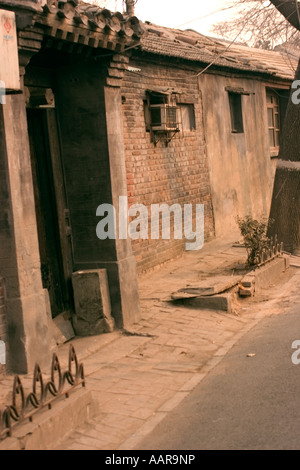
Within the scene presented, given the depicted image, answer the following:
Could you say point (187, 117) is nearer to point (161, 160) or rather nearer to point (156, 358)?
point (161, 160)

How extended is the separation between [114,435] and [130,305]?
12.2 ft

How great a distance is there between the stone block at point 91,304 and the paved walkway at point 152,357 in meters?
0.21

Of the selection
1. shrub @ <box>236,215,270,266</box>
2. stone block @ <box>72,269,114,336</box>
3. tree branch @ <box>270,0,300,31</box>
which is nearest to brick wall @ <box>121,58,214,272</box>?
shrub @ <box>236,215,270,266</box>

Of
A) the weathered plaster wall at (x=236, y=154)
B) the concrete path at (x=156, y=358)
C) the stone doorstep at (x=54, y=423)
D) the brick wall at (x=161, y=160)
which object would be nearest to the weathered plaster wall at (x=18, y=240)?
the concrete path at (x=156, y=358)

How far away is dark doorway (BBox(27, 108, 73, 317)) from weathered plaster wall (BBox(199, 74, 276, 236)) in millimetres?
6984

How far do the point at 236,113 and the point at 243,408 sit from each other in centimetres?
1287

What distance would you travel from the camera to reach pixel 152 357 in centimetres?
814

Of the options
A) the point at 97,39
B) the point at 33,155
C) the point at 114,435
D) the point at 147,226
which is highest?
the point at 97,39

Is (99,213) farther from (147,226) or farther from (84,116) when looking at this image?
(147,226)

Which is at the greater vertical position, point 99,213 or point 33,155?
point 33,155

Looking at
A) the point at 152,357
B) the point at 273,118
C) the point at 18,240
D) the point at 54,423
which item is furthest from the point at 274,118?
the point at 54,423

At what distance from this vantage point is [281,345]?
7988mm

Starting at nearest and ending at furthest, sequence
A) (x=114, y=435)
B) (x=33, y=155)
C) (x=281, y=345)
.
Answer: (x=114, y=435), (x=281, y=345), (x=33, y=155)
